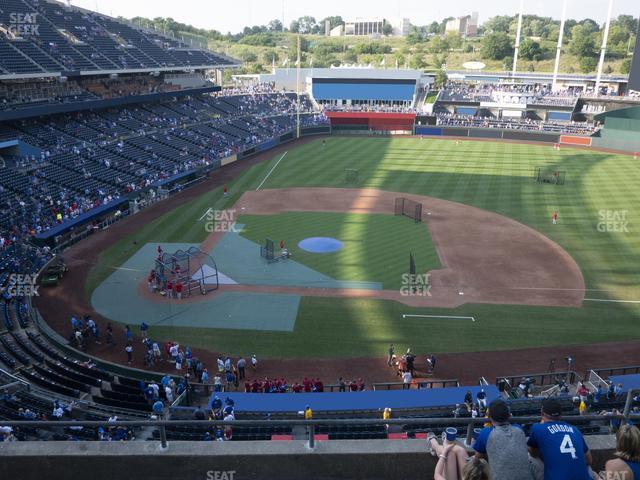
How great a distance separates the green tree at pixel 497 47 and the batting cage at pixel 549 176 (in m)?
88.2

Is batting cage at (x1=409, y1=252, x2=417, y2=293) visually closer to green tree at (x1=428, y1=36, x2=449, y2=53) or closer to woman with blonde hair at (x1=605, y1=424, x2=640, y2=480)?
woman with blonde hair at (x1=605, y1=424, x2=640, y2=480)

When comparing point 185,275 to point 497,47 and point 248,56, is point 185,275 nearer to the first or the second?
point 497,47

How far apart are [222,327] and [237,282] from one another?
5165mm

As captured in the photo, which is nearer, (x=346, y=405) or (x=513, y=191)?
(x=346, y=405)

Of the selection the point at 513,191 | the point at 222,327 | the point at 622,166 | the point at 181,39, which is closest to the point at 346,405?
the point at 222,327

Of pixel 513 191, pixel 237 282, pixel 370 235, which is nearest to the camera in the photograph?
pixel 237 282

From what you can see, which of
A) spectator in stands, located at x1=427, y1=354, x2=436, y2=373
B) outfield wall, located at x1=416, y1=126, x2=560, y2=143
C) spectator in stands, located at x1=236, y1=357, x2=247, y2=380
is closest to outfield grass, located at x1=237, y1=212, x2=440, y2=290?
spectator in stands, located at x1=427, y1=354, x2=436, y2=373

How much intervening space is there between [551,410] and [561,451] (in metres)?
0.47

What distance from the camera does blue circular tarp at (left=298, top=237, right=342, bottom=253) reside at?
34094 millimetres

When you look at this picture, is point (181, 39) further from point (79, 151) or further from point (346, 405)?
point (346, 405)

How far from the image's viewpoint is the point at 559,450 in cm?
486

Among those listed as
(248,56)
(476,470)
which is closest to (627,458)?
(476,470)

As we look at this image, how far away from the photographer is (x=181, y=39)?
7450 cm

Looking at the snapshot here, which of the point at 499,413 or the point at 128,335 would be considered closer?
the point at 499,413
